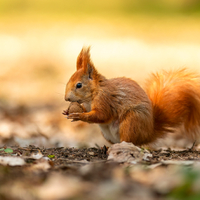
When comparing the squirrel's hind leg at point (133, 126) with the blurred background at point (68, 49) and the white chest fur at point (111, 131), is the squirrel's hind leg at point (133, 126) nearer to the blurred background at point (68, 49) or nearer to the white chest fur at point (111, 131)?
the white chest fur at point (111, 131)

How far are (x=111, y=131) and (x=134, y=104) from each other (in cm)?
27

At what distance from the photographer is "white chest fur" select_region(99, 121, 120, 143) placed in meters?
2.60

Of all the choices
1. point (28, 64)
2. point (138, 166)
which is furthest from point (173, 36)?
point (138, 166)

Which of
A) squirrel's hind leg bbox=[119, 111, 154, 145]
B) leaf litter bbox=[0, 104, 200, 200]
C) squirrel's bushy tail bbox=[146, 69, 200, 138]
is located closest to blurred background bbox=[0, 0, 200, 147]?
squirrel's bushy tail bbox=[146, 69, 200, 138]

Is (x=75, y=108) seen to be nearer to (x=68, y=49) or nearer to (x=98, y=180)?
(x=98, y=180)

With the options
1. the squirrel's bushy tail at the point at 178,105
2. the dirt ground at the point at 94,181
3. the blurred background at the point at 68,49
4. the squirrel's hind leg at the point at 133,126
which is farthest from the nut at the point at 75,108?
the blurred background at the point at 68,49

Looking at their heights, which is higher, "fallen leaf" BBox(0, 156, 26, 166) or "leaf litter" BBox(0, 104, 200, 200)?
"leaf litter" BBox(0, 104, 200, 200)

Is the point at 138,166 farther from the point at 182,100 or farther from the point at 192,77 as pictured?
the point at 192,77

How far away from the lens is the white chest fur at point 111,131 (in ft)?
8.52

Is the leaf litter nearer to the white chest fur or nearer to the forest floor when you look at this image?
the forest floor

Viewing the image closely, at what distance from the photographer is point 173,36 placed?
9484 mm

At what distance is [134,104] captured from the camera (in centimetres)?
258

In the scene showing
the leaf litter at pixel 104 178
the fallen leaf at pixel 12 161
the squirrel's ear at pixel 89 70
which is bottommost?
the fallen leaf at pixel 12 161

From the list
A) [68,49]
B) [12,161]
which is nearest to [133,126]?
[12,161]
